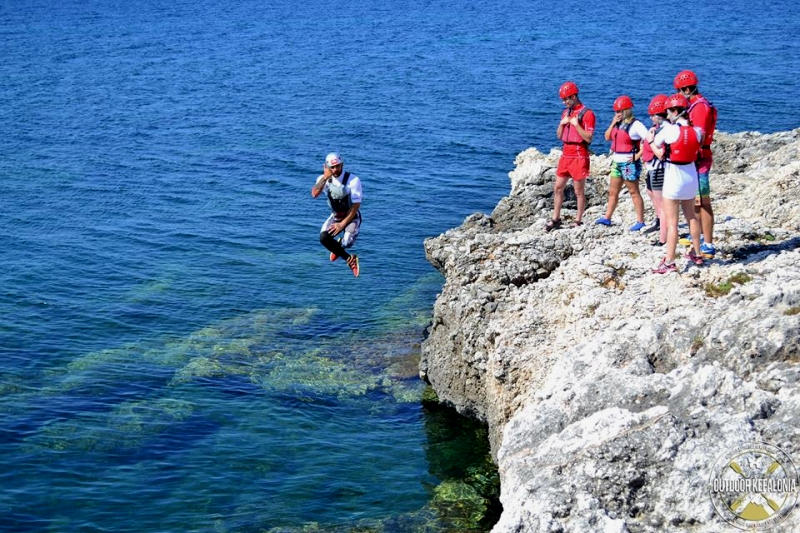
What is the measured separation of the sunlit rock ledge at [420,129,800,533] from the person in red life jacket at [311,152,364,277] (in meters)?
2.63

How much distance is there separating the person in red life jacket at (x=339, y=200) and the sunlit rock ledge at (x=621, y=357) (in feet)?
8.64

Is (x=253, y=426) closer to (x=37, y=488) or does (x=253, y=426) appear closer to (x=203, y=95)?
(x=37, y=488)

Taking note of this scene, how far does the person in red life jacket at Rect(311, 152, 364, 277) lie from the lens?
715 inches

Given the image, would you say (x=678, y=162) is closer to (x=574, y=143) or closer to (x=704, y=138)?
(x=704, y=138)

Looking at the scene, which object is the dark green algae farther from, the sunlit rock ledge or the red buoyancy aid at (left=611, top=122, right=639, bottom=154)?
the red buoyancy aid at (left=611, top=122, right=639, bottom=154)

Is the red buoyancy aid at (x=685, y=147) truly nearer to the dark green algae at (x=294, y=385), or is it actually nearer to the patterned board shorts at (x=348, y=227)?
the patterned board shorts at (x=348, y=227)

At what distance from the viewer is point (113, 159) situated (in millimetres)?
41875

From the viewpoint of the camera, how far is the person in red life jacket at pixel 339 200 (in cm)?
1817

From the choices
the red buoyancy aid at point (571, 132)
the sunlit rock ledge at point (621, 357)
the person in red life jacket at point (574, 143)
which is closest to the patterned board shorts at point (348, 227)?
the sunlit rock ledge at point (621, 357)

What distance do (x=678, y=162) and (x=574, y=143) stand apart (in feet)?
15.6

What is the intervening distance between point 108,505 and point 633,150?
1229 centimetres

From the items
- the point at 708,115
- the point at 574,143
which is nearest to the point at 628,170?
the point at 574,143

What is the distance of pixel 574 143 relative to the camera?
67.4 ft

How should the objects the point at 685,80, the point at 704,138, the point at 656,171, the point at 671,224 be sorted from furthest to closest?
the point at 656,171, the point at 704,138, the point at 685,80, the point at 671,224
